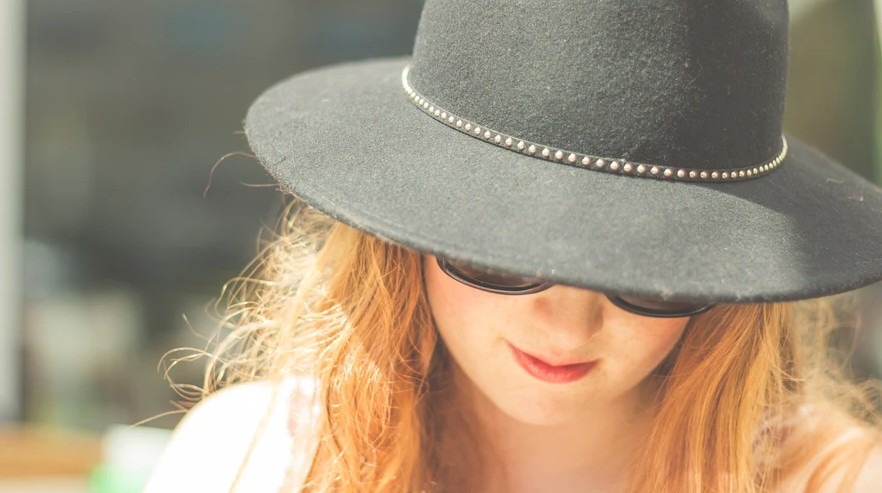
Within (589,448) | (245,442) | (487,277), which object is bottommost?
(245,442)

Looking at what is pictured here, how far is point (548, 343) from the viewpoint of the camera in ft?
4.27

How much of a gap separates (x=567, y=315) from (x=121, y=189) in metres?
2.67

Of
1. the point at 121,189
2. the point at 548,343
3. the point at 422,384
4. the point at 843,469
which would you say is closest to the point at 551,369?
the point at 548,343

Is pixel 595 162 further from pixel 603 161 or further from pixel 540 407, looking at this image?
pixel 540 407

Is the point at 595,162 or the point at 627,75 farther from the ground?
the point at 627,75

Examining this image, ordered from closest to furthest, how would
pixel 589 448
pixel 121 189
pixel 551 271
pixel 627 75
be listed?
pixel 551 271, pixel 627 75, pixel 589 448, pixel 121 189

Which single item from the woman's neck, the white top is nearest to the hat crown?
the woman's neck

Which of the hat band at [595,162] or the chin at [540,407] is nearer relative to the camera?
the hat band at [595,162]

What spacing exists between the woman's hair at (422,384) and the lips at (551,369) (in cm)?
24

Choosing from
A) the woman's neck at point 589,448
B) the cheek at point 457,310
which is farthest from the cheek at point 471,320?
the woman's neck at point 589,448

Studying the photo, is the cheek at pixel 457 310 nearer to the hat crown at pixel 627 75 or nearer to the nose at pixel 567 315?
the nose at pixel 567 315

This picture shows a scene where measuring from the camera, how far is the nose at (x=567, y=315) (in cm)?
127

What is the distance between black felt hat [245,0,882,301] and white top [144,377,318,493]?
0.61m

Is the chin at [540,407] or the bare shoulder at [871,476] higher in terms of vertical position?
→ the chin at [540,407]
